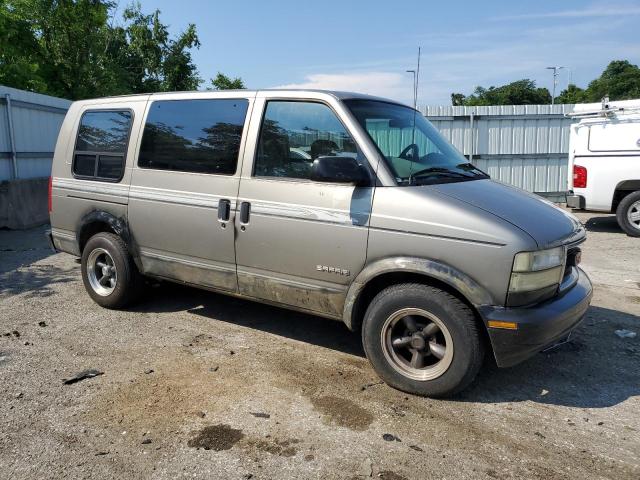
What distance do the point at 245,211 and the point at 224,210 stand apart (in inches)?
8.6

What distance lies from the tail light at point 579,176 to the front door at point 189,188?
853 centimetres

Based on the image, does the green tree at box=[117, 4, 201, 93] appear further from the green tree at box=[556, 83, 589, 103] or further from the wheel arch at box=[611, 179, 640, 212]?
the green tree at box=[556, 83, 589, 103]

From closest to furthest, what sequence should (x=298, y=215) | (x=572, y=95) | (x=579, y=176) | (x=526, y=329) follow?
1. (x=526, y=329)
2. (x=298, y=215)
3. (x=579, y=176)
4. (x=572, y=95)

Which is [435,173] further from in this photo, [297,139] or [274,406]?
[274,406]

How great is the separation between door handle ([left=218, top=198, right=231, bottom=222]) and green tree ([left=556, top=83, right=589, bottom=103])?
69134mm

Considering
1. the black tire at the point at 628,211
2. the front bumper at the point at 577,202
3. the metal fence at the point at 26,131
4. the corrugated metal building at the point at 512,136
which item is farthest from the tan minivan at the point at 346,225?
the corrugated metal building at the point at 512,136

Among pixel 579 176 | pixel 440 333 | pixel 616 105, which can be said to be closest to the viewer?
pixel 440 333

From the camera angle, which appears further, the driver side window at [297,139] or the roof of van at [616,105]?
the roof of van at [616,105]

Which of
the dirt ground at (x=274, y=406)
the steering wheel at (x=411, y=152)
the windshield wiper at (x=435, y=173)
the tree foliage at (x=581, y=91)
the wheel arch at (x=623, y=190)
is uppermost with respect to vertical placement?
the tree foliage at (x=581, y=91)

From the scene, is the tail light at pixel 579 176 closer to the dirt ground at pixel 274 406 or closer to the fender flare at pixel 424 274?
the dirt ground at pixel 274 406

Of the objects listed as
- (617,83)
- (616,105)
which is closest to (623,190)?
(616,105)

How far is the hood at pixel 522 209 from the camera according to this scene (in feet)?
11.3

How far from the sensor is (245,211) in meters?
4.25

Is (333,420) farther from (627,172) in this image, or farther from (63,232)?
(627,172)
